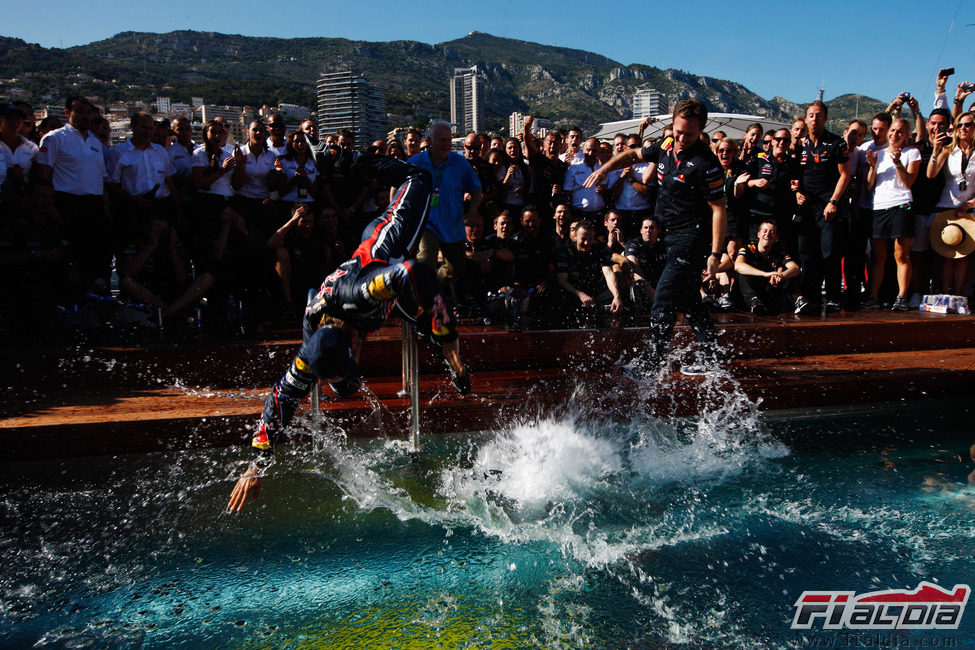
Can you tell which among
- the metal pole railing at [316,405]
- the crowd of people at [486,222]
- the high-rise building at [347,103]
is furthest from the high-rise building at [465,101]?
the metal pole railing at [316,405]

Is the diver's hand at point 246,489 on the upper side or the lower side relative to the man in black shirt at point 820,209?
lower

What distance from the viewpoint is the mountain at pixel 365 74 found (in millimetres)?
46281

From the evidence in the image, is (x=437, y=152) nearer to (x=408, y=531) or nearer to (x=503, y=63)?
(x=408, y=531)

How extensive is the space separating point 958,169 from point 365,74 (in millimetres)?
103561

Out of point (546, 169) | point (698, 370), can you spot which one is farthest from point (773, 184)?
point (698, 370)

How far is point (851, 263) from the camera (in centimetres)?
902

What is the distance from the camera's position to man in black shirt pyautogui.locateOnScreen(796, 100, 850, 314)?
808 cm

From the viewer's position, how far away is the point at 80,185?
6.89 m

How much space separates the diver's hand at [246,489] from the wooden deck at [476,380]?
4.08 feet

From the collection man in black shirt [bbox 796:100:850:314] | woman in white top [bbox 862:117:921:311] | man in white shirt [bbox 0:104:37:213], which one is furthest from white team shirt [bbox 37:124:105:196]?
woman in white top [bbox 862:117:921:311]

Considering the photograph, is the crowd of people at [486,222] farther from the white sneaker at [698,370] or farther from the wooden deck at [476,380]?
the white sneaker at [698,370]

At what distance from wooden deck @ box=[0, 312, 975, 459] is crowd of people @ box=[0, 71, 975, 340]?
776 millimetres

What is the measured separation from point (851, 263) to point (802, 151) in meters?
1.80

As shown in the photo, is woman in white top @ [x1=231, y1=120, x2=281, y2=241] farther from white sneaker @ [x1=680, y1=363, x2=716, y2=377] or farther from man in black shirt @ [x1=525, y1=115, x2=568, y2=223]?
white sneaker @ [x1=680, y1=363, x2=716, y2=377]
